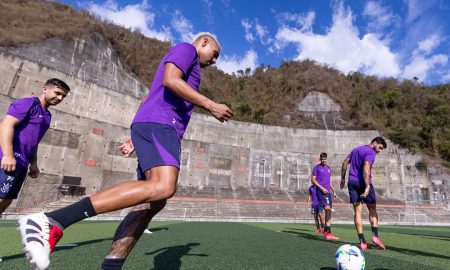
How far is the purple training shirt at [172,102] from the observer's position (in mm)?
2016

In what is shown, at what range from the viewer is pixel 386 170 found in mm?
28672

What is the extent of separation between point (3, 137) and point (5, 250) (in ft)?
7.44

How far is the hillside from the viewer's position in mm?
30000

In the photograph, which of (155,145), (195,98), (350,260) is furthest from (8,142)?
(350,260)

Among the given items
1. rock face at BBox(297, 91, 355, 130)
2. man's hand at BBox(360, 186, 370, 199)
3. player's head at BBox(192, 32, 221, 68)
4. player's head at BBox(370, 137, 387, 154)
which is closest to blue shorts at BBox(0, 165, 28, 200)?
player's head at BBox(192, 32, 221, 68)

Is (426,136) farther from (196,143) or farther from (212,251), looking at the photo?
(212,251)

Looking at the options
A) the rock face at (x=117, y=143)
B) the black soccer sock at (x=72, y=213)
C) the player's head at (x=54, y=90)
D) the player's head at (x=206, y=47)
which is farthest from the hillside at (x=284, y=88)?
the black soccer sock at (x=72, y=213)

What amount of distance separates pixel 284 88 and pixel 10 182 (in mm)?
47598

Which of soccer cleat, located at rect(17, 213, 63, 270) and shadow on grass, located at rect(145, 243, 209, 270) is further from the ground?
soccer cleat, located at rect(17, 213, 63, 270)

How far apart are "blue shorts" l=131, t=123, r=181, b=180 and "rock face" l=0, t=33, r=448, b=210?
17.4 m

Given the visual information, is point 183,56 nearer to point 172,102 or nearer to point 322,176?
point 172,102

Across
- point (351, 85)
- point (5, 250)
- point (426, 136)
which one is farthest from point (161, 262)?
point (351, 85)

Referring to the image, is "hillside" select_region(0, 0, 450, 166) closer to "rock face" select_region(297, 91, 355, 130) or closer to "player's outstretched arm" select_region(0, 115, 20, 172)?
"rock face" select_region(297, 91, 355, 130)

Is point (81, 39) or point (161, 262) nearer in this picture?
point (161, 262)
